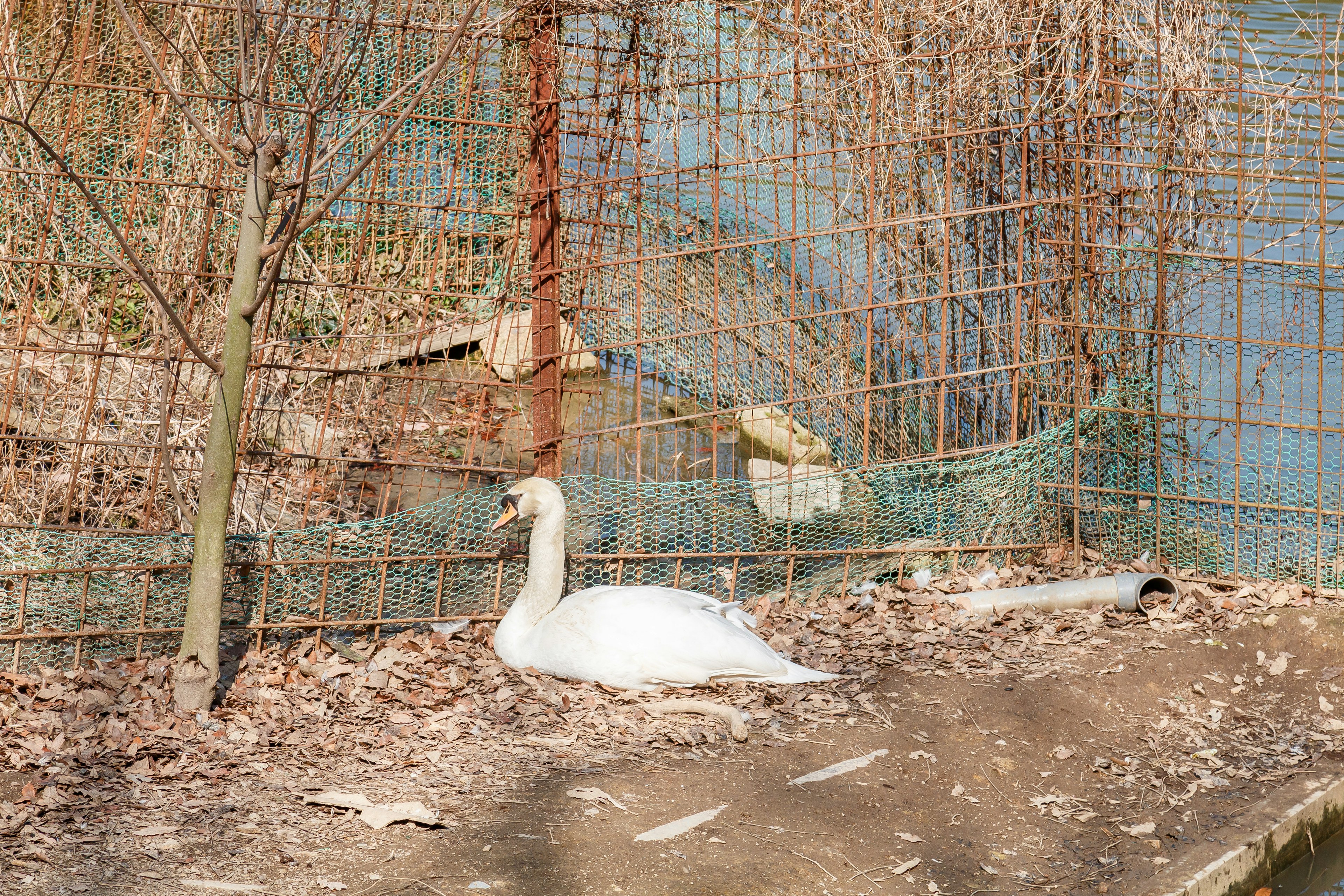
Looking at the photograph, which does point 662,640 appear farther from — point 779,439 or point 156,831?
point 779,439

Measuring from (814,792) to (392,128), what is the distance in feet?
9.39

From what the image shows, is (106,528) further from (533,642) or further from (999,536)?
(999,536)

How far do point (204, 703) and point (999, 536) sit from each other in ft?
13.6

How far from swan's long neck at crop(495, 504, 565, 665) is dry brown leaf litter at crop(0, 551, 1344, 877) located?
8.5 inches

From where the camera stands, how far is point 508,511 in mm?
5734

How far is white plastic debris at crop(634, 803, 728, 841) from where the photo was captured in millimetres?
4207

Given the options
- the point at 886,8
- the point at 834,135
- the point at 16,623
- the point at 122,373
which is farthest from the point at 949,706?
the point at 122,373

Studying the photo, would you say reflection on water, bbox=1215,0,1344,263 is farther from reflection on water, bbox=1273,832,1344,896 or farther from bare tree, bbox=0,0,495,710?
bare tree, bbox=0,0,495,710

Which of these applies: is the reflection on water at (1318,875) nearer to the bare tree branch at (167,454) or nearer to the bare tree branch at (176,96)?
the bare tree branch at (167,454)

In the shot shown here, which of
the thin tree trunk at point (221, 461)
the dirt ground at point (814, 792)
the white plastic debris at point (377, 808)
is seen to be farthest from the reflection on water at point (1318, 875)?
the thin tree trunk at point (221, 461)

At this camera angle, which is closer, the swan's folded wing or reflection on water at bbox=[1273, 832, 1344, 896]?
reflection on water at bbox=[1273, 832, 1344, 896]

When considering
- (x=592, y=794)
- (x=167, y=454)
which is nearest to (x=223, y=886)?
(x=592, y=794)

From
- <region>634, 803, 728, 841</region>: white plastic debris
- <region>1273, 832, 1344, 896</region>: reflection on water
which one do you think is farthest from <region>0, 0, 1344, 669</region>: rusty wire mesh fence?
<region>634, 803, 728, 841</region>: white plastic debris

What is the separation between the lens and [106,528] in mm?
5465
